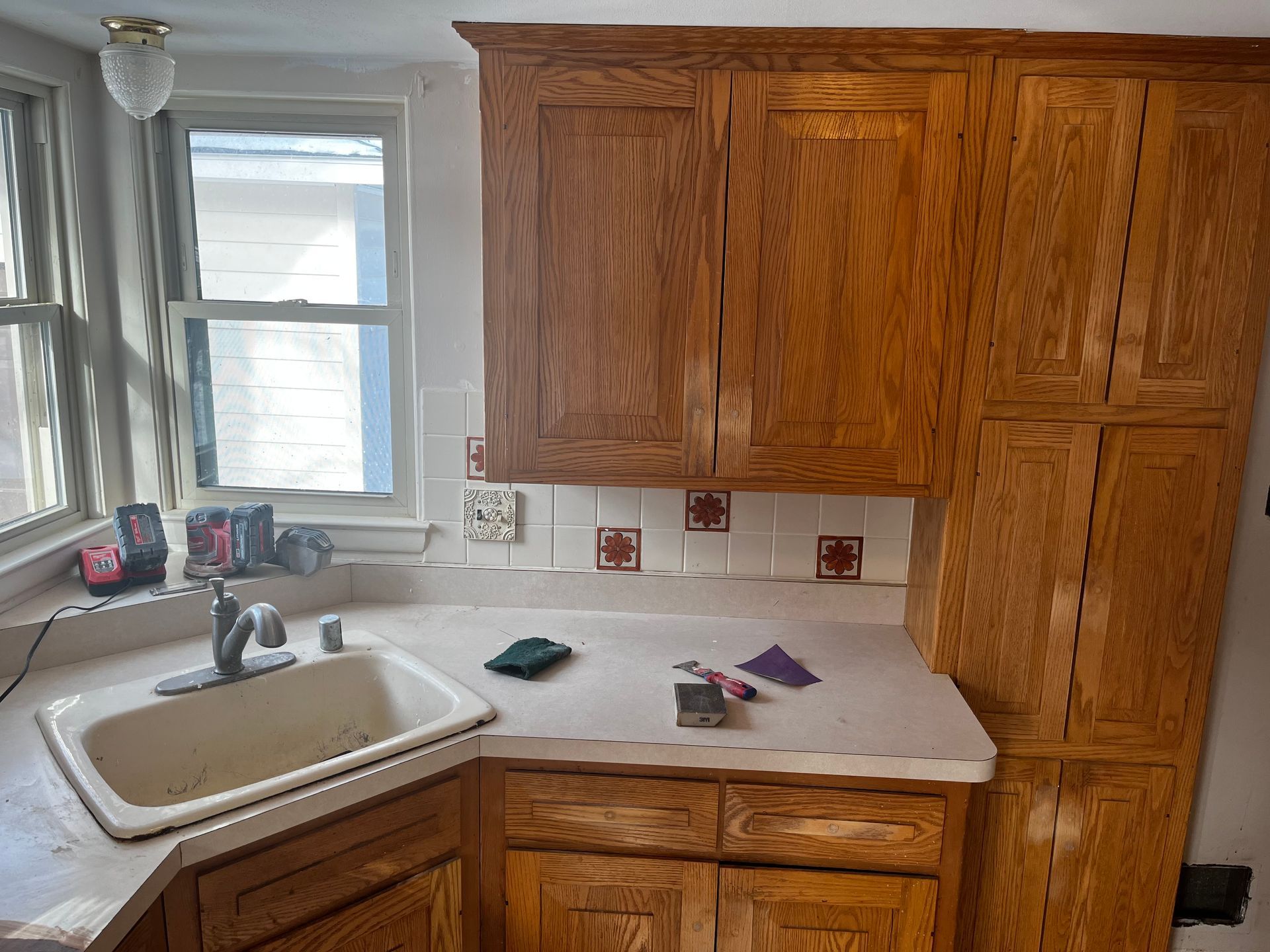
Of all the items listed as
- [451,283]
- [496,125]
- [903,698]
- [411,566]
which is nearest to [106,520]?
[411,566]

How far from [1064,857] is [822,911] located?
67 cm

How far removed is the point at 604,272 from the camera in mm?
1824

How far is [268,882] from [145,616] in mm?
793

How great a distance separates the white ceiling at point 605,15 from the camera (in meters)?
1.62

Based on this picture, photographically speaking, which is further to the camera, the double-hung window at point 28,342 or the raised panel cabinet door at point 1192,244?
the double-hung window at point 28,342

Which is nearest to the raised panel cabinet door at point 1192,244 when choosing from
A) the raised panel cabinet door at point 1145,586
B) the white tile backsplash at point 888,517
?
the raised panel cabinet door at point 1145,586

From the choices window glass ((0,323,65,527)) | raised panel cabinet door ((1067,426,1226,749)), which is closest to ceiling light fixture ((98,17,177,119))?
window glass ((0,323,65,527))

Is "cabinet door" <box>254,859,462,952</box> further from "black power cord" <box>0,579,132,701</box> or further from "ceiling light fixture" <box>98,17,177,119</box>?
"ceiling light fixture" <box>98,17,177,119</box>

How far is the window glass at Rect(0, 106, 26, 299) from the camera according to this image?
198 cm

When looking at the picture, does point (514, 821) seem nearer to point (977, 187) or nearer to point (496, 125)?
point (496, 125)

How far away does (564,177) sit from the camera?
1.79 metres

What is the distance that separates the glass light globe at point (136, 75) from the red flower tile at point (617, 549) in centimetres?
131

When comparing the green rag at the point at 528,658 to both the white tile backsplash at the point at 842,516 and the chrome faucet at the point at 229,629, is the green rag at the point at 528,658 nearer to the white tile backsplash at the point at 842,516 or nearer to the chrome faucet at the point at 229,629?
the chrome faucet at the point at 229,629

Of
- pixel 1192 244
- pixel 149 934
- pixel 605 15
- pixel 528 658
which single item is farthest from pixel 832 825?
pixel 605 15
